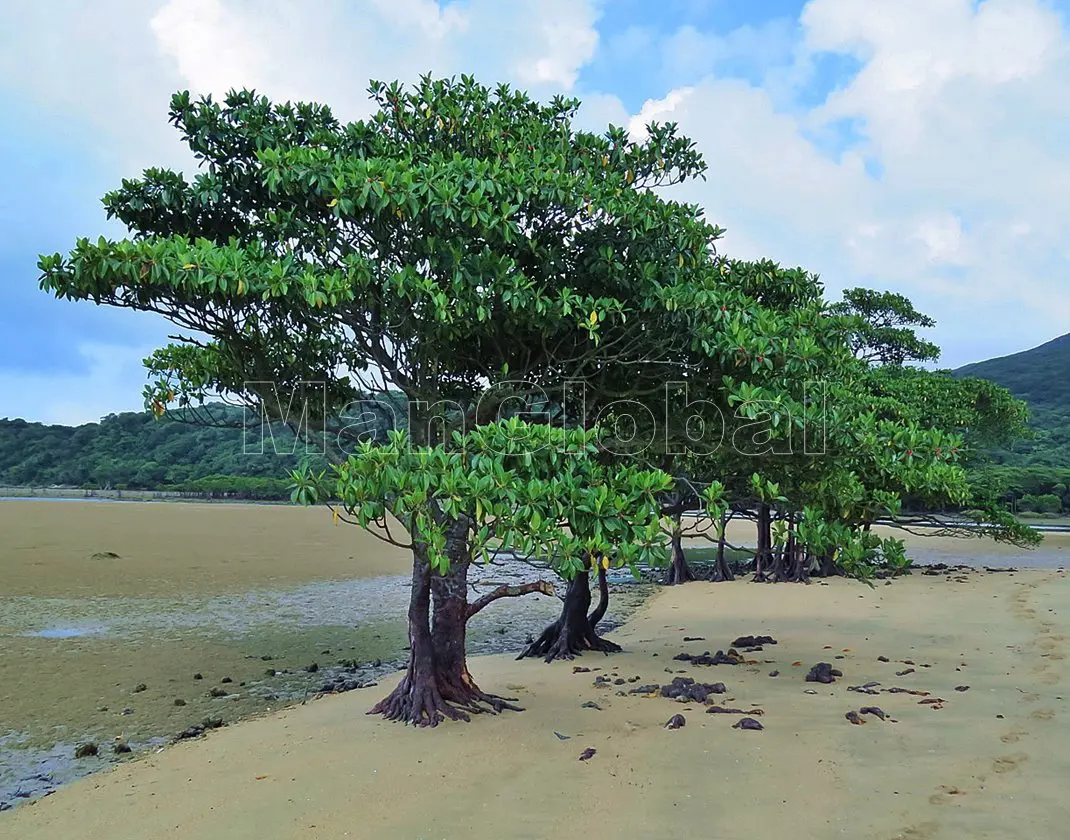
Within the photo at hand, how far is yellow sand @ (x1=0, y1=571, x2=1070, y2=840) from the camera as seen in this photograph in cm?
502

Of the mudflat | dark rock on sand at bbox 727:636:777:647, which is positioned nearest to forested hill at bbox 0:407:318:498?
the mudflat

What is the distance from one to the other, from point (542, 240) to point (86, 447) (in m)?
72.2

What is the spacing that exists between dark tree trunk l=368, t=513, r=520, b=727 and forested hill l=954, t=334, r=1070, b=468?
1358 inches

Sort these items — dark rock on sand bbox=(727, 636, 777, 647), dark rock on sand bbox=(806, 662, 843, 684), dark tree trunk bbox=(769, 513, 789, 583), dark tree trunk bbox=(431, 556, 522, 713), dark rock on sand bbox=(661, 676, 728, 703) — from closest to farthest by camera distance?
Answer: dark tree trunk bbox=(431, 556, 522, 713) < dark rock on sand bbox=(661, 676, 728, 703) < dark rock on sand bbox=(806, 662, 843, 684) < dark rock on sand bbox=(727, 636, 777, 647) < dark tree trunk bbox=(769, 513, 789, 583)

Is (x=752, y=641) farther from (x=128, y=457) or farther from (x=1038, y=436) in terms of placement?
(x=128, y=457)

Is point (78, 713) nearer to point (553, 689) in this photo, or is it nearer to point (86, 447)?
point (553, 689)

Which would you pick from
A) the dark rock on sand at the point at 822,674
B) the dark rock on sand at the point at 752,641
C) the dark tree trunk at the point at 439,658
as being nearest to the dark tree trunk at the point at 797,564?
the dark rock on sand at the point at 752,641

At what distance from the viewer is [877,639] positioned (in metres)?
11.6

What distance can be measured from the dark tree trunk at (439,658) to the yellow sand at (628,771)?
237 mm

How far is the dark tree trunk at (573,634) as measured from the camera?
10586 millimetres

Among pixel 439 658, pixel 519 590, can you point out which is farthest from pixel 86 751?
pixel 519 590

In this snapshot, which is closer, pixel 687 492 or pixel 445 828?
pixel 445 828

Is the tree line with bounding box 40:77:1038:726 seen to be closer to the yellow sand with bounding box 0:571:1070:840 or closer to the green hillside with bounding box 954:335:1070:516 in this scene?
the yellow sand with bounding box 0:571:1070:840

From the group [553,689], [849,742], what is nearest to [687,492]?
[553,689]
